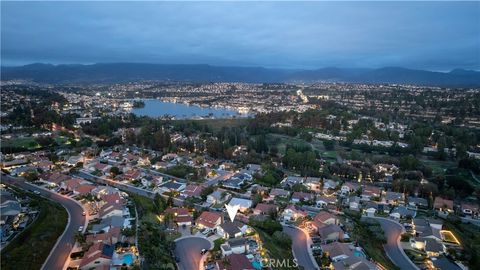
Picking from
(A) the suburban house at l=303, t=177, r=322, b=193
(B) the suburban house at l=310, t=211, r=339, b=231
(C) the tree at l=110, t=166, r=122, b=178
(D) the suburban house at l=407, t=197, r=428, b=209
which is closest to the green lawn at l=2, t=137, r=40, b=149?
(C) the tree at l=110, t=166, r=122, b=178

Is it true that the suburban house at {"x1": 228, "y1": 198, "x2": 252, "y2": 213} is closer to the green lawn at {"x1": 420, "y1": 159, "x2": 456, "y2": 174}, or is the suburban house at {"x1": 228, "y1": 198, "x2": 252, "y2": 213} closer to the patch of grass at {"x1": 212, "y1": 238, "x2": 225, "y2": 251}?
the patch of grass at {"x1": 212, "y1": 238, "x2": 225, "y2": 251}

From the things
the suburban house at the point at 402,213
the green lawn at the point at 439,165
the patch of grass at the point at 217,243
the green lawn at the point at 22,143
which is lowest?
the green lawn at the point at 22,143

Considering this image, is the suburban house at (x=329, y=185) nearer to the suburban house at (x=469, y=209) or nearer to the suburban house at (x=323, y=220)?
the suburban house at (x=323, y=220)

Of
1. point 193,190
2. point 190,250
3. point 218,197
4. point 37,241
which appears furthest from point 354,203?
point 37,241

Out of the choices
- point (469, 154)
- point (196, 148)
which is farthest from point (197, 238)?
point (469, 154)

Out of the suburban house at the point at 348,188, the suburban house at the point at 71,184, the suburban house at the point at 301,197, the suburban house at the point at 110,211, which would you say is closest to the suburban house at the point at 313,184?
the suburban house at the point at 348,188
